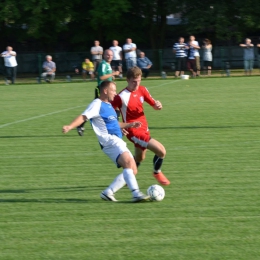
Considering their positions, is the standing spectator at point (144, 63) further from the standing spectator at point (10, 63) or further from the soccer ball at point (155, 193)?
the soccer ball at point (155, 193)

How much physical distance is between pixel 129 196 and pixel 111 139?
0.81 meters

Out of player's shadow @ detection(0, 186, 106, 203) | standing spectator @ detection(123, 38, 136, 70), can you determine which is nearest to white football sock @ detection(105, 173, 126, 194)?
player's shadow @ detection(0, 186, 106, 203)

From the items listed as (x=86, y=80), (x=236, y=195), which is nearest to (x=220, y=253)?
(x=236, y=195)

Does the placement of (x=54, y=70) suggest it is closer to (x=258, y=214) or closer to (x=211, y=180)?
(x=211, y=180)

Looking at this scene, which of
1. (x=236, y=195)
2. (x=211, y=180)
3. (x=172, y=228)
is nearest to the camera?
(x=172, y=228)

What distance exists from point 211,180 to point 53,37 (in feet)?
108

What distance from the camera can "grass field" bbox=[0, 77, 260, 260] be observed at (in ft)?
19.0

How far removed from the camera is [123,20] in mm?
38938

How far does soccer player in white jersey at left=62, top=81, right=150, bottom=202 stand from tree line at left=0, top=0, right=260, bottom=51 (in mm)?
28774

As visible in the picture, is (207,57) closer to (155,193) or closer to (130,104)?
(130,104)

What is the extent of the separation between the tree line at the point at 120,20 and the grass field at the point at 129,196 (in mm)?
20302

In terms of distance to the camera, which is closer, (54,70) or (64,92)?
(64,92)

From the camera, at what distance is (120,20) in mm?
38625

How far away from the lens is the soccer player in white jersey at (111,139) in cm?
738
